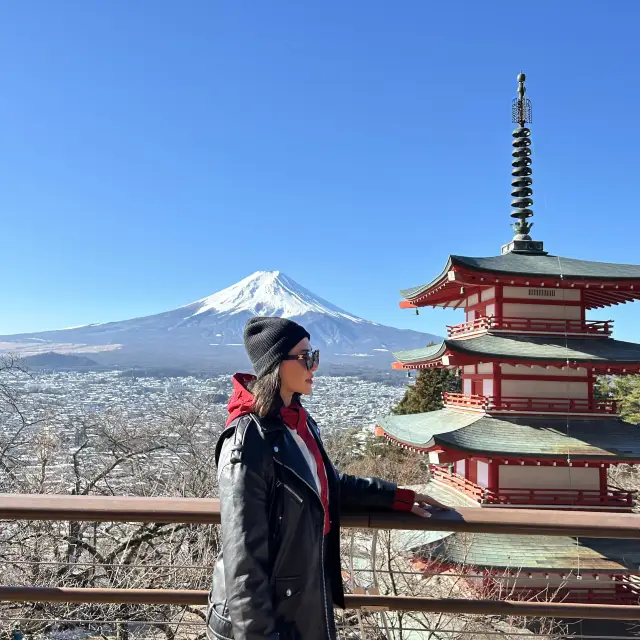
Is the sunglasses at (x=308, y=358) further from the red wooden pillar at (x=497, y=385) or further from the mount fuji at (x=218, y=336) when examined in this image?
the mount fuji at (x=218, y=336)

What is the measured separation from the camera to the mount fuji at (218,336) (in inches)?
3095

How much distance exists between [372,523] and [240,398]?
72 centimetres

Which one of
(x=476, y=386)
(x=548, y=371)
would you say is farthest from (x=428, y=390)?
(x=548, y=371)

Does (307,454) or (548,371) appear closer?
(307,454)

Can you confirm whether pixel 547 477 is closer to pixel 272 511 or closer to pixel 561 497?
pixel 561 497

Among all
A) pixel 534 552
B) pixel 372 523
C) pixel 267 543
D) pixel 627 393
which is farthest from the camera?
pixel 627 393

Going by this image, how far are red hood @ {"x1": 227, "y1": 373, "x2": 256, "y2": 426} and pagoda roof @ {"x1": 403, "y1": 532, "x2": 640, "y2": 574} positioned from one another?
27.1 feet

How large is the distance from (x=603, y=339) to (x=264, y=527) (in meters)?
10.4

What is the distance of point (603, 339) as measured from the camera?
10203 mm

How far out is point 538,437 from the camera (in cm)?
957

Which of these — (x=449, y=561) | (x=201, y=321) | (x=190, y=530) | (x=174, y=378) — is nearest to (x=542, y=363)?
(x=449, y=561)

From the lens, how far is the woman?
144 centimetres

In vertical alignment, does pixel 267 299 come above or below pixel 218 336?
above

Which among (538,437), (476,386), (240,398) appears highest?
(240,398)
